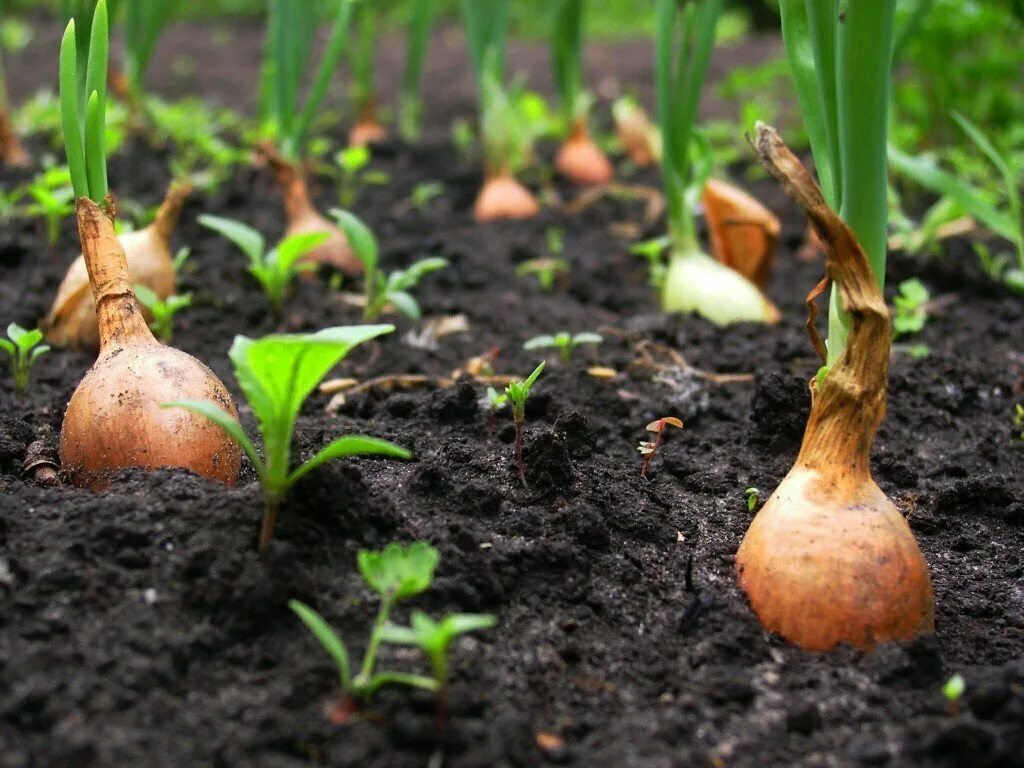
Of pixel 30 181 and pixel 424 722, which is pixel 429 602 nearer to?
pixel 424 722

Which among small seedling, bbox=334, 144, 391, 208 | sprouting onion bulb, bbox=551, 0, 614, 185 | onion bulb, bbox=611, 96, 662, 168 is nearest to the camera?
small seedling, bbox=334, 144, 391, 208

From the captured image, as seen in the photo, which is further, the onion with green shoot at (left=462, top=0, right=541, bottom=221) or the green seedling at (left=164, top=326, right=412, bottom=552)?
the onion with green shoot at (left=462, top=0, right=541, bottom=221)

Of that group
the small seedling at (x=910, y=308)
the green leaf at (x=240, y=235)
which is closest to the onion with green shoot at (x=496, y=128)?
the green leaf at (x=240, y=235)

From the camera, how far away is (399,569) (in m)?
1.08

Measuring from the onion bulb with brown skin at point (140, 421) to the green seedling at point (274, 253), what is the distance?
0.54 m

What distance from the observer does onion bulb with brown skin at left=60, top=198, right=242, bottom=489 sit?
1370 mm

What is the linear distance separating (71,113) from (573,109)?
266cm

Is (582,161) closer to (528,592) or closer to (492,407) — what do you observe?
(492,407)

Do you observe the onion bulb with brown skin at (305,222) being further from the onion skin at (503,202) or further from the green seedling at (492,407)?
the green seedling at (492,407)

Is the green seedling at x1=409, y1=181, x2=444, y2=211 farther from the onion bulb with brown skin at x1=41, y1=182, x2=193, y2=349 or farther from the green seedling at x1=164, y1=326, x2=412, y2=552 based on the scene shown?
the green seedling at x1=164, y1=326, x2=412, y2=552

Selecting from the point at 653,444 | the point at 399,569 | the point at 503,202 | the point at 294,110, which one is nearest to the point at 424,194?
the point at 503,202

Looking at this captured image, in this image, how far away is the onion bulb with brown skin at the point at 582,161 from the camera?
3.84 m

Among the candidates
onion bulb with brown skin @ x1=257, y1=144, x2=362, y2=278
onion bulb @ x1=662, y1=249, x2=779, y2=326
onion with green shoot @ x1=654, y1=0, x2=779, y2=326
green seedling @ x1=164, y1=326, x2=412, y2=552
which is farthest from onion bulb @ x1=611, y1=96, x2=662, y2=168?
green seedling @ x1=164, y1=326, x2=412, y2=552

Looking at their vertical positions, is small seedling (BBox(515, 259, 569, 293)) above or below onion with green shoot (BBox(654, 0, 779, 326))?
below
